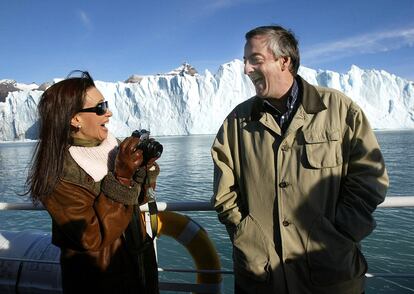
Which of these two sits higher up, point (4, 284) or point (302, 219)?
point (302, 219)

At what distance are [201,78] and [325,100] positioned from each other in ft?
164

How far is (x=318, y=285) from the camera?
130 centimetres

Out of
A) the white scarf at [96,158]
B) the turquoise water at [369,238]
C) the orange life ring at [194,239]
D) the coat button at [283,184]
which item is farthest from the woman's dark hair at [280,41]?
the turquoise water at [369,238]

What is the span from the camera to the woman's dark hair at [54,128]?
1238 mm

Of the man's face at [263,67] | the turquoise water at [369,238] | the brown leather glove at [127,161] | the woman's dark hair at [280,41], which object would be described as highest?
the woman's dark hair at [280,41]

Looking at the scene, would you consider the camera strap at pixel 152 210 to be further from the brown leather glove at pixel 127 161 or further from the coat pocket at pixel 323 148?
the coat pocket at pixel 323 148

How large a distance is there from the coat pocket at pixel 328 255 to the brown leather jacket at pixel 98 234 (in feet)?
2.13

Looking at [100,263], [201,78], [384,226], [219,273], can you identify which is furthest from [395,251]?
[201,78]

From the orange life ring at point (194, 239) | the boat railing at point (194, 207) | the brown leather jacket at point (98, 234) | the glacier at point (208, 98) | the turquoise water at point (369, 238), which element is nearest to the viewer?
the brown leather jacket at point (98, 234)

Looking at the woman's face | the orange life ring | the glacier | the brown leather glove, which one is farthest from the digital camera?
the glacier

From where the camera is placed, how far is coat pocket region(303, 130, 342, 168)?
1.28 meters

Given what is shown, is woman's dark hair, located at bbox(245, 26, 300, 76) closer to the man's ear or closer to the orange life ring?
the man's ear

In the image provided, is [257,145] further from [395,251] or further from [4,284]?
[395,251]

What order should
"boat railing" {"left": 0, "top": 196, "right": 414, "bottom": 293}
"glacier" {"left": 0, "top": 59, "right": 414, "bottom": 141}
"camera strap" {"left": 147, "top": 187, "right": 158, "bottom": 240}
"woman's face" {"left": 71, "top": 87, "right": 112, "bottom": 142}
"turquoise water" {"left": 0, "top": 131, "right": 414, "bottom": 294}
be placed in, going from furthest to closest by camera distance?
1. "glacier" {"left": 0, "top": 59, "right": 414, "bottom": 141}
2. "turquoise water" {"left": 0, "top": 131, "right": 414, "bottom": 294}
3. "boat railing" {"left": 0, "top": 196, "right": 414, "bottom": 293}
4. "camera strap" {"left": 147, "top": 187, "right": 158, "bottom": 240}
5. "woman's face" {"left": 71, "top": 87, "right": 112, "bottom": 142}
